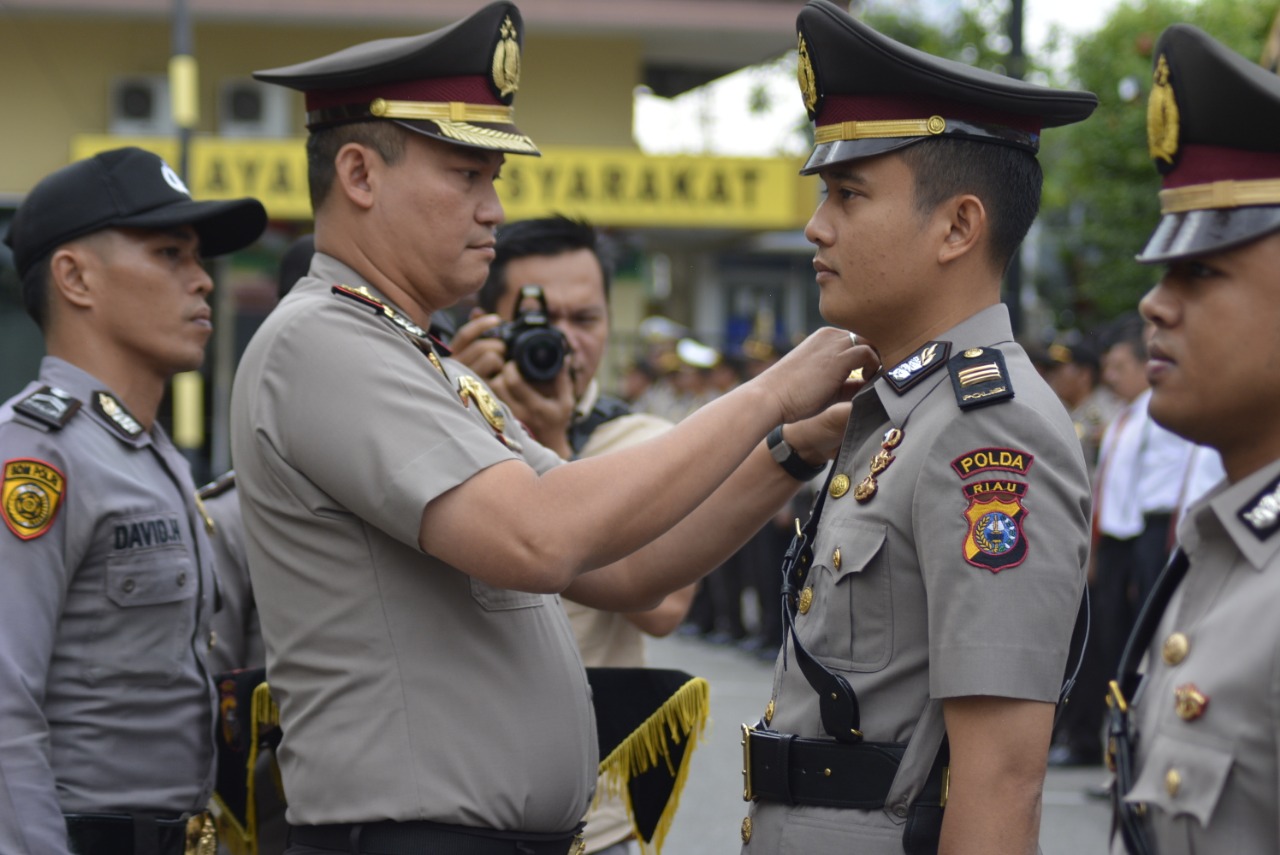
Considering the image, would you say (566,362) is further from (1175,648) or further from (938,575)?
(1175,648)

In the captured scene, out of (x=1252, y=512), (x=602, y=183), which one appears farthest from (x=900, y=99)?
(x=602, y=183)

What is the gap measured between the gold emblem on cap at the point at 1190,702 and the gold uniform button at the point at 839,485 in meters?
0.67

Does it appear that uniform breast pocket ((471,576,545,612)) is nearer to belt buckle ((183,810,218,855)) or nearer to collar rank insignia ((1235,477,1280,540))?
belt buckle ((183,810,218,855))

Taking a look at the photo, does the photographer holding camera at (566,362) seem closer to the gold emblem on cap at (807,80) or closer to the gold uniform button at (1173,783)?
the gold emblem on cap at (807,80)

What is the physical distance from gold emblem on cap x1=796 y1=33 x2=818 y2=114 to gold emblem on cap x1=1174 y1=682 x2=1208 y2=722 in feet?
3.59

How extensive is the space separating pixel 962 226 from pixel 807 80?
376 mm

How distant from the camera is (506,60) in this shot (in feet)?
8.66

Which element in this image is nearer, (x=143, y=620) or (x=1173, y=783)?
(x=1173, y=783)

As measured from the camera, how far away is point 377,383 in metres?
2.31

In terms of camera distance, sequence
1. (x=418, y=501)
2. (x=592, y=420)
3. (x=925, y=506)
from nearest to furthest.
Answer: (x=925, y=506) → (x=418, y=501) → (x=592, y=420)

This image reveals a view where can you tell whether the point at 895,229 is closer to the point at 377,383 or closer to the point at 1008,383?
the point at 1008,383

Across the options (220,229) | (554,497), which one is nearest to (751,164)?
(220,229)

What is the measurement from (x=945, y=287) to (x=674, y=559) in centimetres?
88

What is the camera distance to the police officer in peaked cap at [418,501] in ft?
7.43
